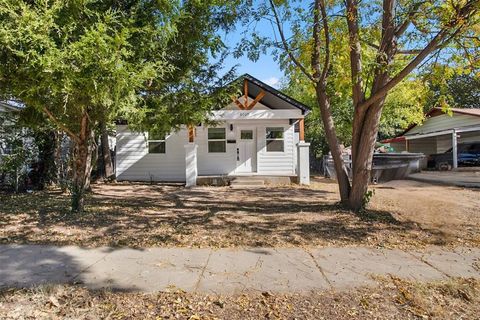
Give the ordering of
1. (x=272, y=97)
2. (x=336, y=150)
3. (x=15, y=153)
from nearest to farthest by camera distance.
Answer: (x=336, y=150) → (x=15, y=153) → (x=272, y=97)

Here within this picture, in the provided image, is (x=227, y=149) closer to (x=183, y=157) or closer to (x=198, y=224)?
(x=183, y=157)

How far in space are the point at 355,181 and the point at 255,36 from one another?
4.28m

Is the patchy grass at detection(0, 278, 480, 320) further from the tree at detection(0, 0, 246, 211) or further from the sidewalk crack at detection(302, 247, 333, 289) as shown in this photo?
the tree at detection(0, 0, 246, 211)

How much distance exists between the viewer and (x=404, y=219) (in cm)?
718

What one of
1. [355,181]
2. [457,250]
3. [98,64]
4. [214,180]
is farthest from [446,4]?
[214,180]

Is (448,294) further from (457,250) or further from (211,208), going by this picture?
(211,208)

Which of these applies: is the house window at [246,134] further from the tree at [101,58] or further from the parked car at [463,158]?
the parked car at [463,158]

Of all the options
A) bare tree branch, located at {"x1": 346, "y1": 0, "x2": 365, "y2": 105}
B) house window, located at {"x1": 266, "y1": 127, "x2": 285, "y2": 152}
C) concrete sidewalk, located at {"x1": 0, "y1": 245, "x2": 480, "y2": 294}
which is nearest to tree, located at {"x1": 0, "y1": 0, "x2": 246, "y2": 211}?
concrete sidewalk, located at {"x1": 0, "y1": 245, "x2": 480, "y2": 294}

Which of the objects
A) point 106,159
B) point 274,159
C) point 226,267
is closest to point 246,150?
point 274,159

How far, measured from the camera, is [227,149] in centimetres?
1597

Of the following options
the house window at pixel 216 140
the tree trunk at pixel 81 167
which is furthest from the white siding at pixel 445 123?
the tree trunk at pixel 81 167

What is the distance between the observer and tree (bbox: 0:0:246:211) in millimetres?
5070

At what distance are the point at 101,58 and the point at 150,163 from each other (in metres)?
11.5

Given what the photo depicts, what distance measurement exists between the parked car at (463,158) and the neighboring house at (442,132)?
788 millimetres
